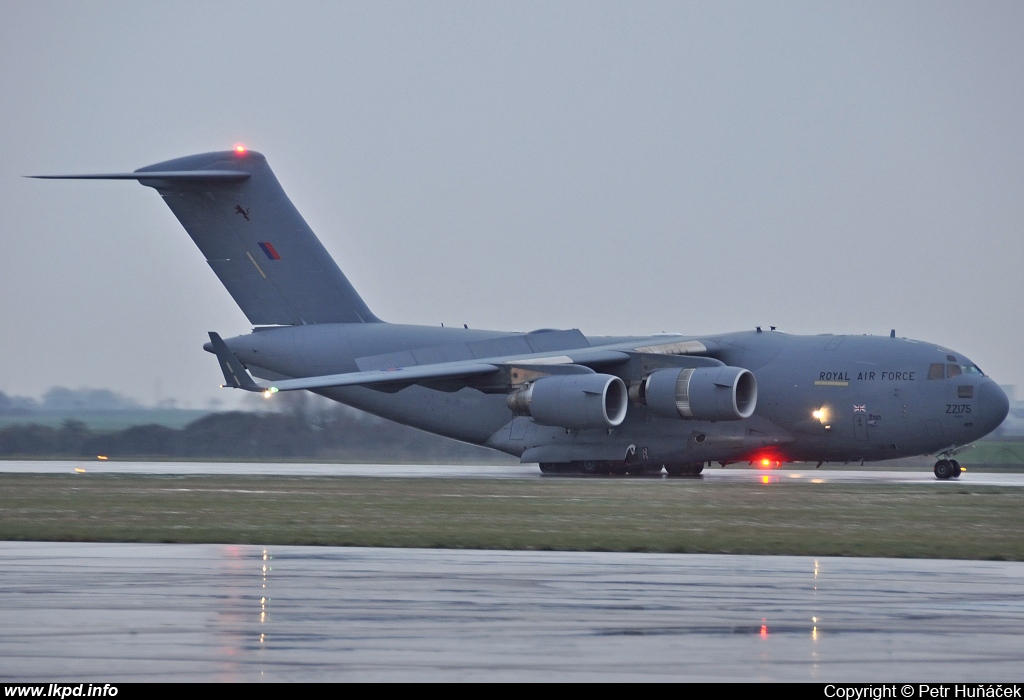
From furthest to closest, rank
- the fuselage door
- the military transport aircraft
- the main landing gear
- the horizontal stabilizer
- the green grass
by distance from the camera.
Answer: the horizontal stabilizer < the main landing gear < the fuselage door < the military transport aircraft < the green grass

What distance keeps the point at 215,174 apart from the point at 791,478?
605 inches

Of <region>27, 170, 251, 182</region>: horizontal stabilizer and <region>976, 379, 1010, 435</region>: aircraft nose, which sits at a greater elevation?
<region>27, 170, 251, 182</region>: horizontal stabilizer

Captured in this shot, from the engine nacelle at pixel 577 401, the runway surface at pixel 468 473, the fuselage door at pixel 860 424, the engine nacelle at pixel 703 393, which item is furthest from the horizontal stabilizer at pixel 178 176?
the fuselage door at pixel 860 424

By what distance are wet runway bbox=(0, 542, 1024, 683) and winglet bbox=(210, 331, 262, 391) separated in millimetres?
16190

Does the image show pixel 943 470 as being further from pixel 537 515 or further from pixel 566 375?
pixel 537 515

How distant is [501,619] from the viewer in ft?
27.3

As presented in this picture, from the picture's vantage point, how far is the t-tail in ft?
110

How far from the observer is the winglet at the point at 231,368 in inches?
1114

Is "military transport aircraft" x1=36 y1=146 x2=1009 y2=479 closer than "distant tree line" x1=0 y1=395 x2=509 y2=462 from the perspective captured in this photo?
Yes

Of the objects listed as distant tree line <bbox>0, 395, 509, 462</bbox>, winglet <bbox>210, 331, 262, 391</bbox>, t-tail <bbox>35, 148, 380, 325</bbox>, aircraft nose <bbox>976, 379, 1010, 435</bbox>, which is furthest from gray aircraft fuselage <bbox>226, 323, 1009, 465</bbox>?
distant tree line <bbox>0, 395, 509, 462</bbox>

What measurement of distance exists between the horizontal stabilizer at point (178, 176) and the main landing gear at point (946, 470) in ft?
57.3

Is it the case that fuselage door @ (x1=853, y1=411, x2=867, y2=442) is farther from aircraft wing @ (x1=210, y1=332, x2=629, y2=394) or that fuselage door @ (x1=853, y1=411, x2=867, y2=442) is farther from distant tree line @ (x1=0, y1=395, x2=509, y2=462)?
distant tree line @ (x1=0, y1=395, x2=509, y2=462)

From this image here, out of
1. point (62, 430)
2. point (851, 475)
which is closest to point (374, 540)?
point (851, 475)

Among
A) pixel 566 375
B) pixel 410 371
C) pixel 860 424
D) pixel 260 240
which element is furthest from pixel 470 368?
pixel 860 424
